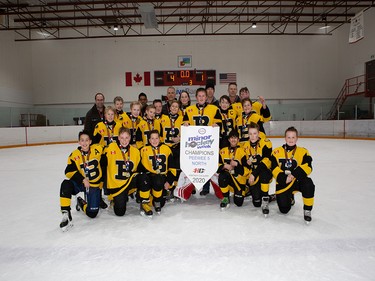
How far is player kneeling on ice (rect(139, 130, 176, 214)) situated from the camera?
124 inches

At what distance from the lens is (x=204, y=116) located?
3.76m

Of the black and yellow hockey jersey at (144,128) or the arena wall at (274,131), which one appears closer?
the black and yellow hockey jersey at (144,128)

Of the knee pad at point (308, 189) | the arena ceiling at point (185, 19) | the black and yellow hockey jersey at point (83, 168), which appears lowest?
the knee pad at point (308, 189)

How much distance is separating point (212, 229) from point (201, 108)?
170 cm

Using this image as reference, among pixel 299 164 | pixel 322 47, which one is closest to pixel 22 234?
pixel 299 164

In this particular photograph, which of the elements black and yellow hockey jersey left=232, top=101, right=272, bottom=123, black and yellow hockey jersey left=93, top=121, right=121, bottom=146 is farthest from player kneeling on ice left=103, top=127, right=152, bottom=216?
black and yellow hockey jersey left=232, top=101, right=272, bottom=123

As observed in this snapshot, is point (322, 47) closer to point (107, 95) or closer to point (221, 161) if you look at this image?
point (107, 95)

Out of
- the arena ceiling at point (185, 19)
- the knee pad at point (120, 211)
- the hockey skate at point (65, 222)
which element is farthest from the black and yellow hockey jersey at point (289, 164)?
the arena ceiling at point (185, 19)

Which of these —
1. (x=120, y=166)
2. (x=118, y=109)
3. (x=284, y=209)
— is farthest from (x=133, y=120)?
(x=284, y=209)

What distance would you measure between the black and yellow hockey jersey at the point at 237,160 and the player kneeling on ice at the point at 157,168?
61cm

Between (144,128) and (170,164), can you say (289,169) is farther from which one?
(144,128)

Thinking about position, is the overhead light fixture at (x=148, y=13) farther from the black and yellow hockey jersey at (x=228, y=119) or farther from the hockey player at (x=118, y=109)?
the black and yellow hockey jersey at (x=228, y=119)

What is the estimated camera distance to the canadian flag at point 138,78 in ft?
56.0

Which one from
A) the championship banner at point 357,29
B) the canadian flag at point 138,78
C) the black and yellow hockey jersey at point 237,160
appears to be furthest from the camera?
the canadian flag at point 138,78
